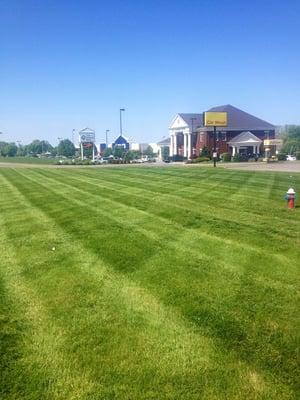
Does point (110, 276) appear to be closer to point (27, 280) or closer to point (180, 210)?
point (27, 280)

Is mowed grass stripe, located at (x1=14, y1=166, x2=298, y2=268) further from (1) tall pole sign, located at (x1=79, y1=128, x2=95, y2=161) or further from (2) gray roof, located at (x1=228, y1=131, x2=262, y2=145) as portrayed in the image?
(1) tall pole sign, located at (x1=79, y1=128, x2=95, y2=161)

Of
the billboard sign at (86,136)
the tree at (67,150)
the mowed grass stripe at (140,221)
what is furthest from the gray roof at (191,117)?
the mowed grass stripe at (140,221)

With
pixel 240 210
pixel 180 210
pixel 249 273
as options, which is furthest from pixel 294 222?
pixel 249 273

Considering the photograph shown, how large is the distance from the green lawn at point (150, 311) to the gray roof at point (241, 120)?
84475 mm

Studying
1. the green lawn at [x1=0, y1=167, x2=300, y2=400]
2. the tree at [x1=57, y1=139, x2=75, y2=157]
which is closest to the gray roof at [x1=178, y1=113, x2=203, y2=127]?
the tree at [x1=57, y1=139, x2=75, y2=157]

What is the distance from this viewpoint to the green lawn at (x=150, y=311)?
3.93 metres

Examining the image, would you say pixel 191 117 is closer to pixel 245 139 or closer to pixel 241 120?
pixel 241 120

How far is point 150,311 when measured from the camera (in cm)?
537

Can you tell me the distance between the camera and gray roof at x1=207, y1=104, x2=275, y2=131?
91.3 meters

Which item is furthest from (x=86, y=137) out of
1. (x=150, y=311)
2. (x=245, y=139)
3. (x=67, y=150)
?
(x=150, y=311)

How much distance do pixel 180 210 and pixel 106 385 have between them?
360 inches

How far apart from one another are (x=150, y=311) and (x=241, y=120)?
92.0 metres

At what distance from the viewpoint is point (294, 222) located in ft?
35.7

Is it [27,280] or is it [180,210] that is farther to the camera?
[180,210]
